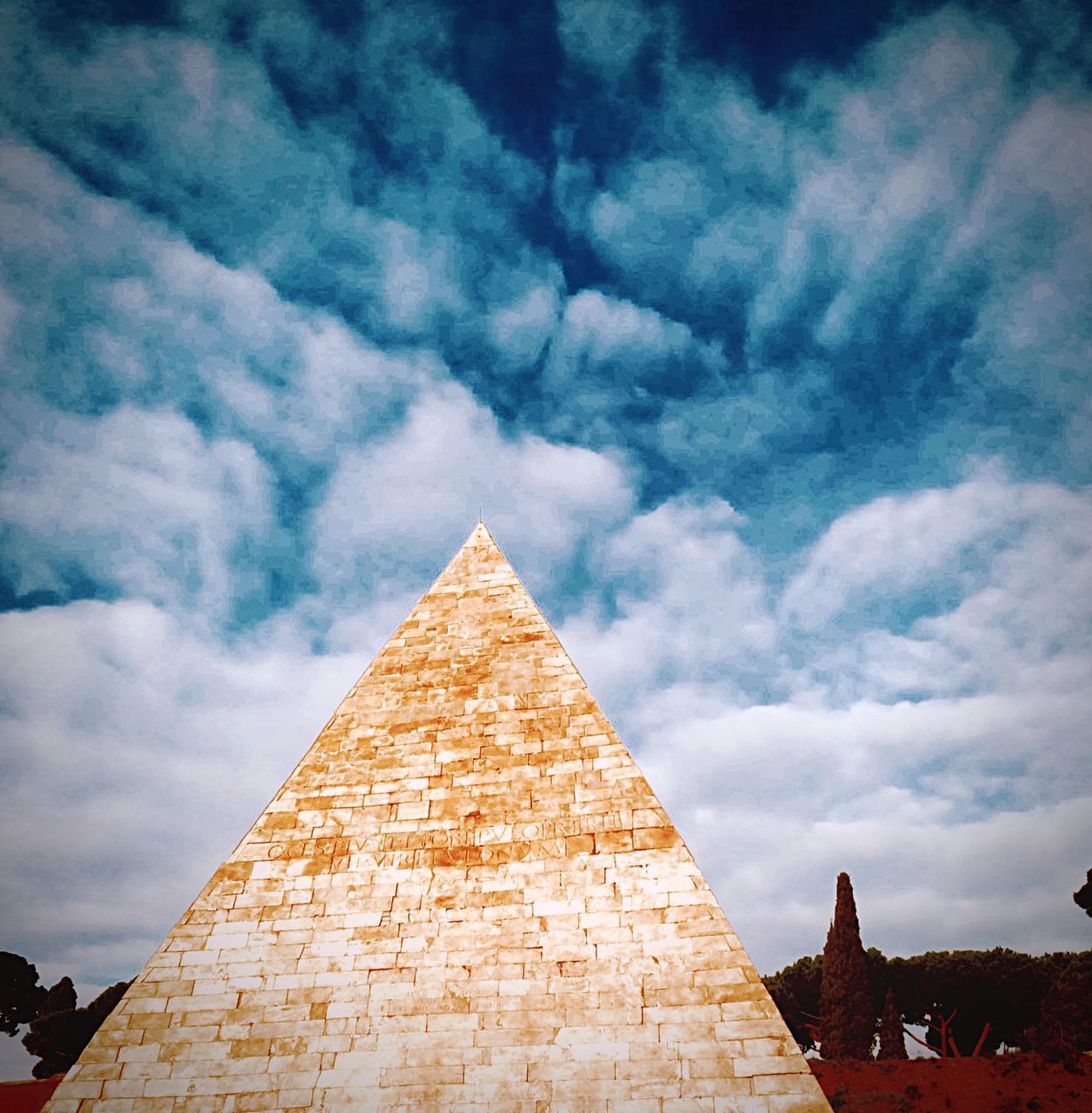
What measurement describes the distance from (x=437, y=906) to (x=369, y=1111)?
57.1 inches

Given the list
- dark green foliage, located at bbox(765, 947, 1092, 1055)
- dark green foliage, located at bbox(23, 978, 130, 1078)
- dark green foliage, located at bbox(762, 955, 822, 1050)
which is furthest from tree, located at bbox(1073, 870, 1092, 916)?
dark green foliage, located at bbox(23, 978, 130, 1078)

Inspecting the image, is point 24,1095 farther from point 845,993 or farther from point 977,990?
point 977,990

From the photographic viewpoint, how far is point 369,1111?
529 centimetres

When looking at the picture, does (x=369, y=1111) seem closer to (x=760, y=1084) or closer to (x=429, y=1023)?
(x=429, y=1023)

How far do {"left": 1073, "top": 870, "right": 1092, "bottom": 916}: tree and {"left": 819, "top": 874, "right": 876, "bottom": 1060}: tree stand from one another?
6929mm

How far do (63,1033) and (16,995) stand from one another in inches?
210

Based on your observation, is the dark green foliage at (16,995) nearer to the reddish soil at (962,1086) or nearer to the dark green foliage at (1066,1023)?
the reddish soil at (962,1086)

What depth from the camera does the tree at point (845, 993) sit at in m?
21.9

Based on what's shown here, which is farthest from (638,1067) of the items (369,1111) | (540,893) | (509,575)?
(509,575)

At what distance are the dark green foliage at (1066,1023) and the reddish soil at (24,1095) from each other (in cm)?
2544

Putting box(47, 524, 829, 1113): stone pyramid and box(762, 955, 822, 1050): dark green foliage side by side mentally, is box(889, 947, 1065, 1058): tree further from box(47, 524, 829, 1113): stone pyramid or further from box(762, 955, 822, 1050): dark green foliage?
box(47, 524, 829, 1113): stone pyramid

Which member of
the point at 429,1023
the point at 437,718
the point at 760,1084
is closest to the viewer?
the point at 760,1084

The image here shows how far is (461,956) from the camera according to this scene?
5926 millimetres

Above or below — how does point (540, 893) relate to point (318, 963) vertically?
above
